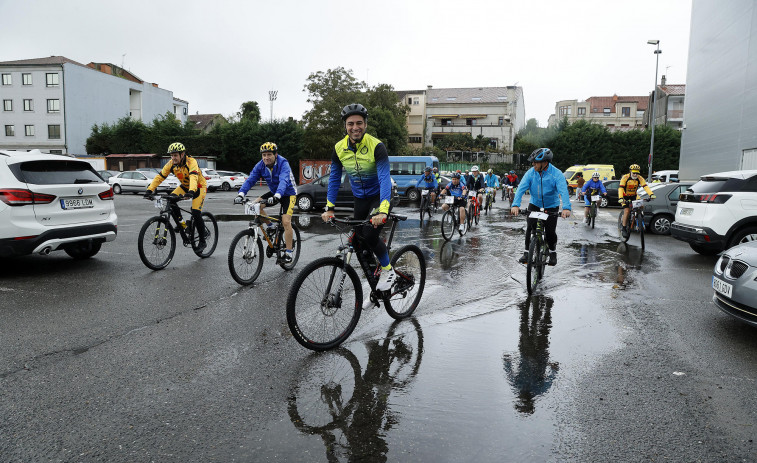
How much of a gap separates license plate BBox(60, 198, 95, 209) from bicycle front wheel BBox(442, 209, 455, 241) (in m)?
7.42

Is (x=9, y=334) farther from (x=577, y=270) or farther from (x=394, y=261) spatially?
(x=577, y=270)

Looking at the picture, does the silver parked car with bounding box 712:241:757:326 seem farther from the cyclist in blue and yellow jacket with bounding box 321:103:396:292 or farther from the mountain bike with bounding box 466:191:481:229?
the mountain bike with bounding box 466:191:481:229

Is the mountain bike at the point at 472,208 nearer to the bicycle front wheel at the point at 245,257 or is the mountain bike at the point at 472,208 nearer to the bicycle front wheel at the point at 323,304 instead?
the bicycle front wheel at the point at 245,257

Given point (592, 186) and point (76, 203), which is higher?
point (592, 186)

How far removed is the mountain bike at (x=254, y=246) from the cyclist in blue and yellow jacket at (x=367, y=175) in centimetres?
224

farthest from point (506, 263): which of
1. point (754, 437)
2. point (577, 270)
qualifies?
point (754, 437)

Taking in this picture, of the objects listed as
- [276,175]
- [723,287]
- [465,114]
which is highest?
[465,114]

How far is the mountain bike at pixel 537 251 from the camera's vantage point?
6609 mm

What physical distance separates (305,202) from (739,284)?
17425 millimetres

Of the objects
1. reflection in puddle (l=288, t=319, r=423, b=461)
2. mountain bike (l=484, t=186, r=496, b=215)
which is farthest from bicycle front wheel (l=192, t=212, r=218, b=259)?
mountain bike (l=484, t=186, r=496, b=215)

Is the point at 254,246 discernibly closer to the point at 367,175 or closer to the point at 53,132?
the point at 367,175

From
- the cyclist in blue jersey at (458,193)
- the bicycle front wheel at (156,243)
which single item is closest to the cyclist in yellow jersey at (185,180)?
the bicycle front wheel at (156,243)

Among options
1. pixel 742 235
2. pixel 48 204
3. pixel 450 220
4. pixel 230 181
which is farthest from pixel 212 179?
pixel 742 235

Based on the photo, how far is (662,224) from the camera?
565 inches
